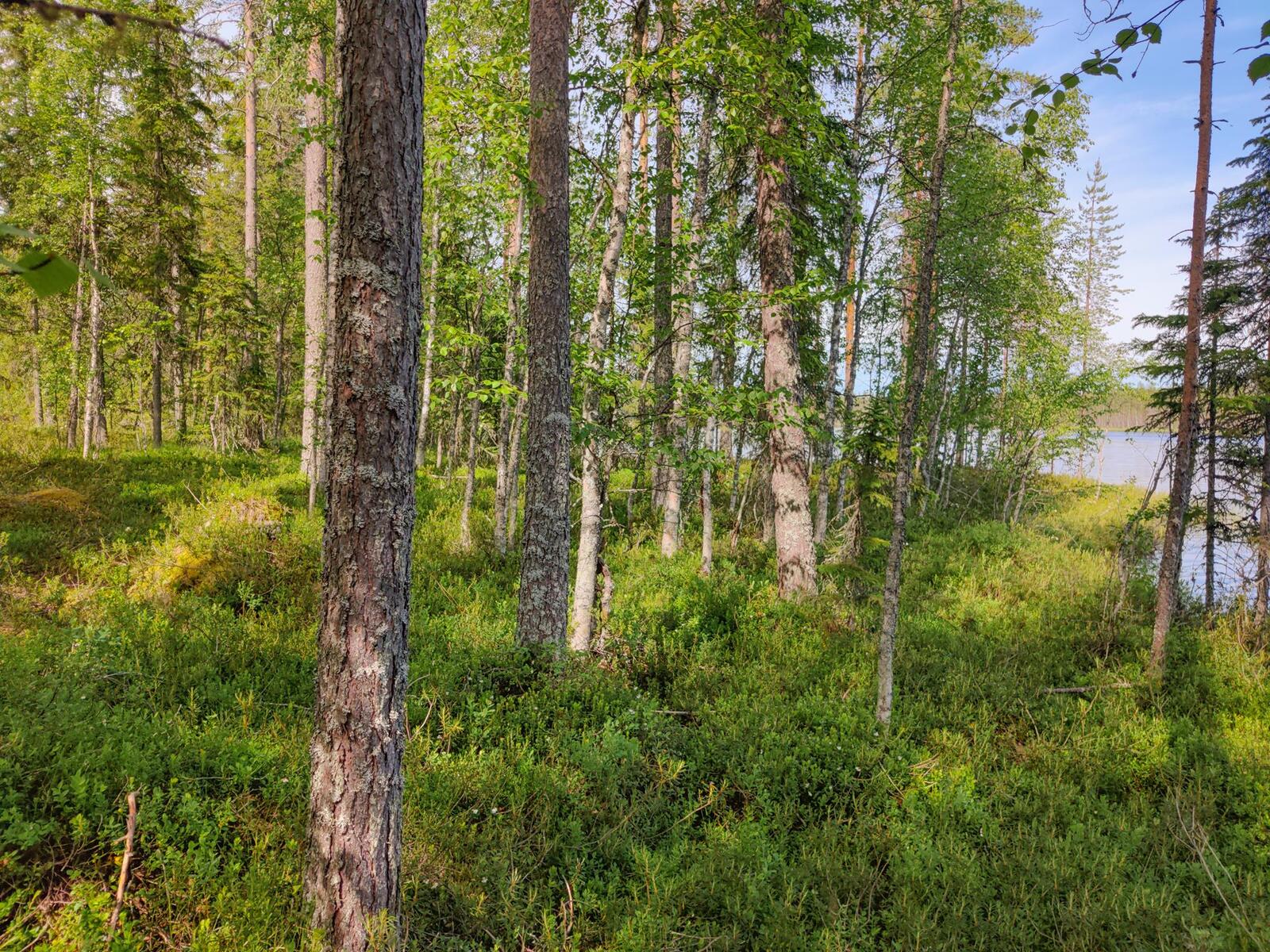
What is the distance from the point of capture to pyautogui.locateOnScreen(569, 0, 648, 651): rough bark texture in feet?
22.6

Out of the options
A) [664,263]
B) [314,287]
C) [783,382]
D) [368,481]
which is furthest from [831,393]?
[368,481]

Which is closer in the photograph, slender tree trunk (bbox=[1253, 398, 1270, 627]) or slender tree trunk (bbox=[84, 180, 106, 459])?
slender tree trunk (bbox=[1253, 398, 1270, 627])

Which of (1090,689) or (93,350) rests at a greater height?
(93,350)

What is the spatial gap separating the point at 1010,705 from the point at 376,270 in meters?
7.70

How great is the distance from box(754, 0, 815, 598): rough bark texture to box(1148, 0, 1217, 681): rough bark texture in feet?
14.3

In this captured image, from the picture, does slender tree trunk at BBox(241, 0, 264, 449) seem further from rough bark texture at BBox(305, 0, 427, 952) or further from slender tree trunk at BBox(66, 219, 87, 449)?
rough bark texture at BBox(305, 0, 427, 952)

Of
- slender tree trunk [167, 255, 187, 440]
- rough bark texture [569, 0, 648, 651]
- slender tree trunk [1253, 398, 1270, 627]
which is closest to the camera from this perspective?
rough bark texture [569, 0, 648, 651]

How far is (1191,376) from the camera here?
818cm

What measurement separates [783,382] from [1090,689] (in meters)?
5.62

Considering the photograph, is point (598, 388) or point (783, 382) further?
point (783, 382)

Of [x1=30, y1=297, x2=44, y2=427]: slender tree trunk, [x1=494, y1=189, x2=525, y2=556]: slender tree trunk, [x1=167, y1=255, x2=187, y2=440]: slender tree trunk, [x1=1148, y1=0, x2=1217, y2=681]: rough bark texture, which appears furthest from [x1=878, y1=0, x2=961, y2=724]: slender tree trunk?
[x1=30, y1=297, x2=44, y2=427]: slender tree trunk

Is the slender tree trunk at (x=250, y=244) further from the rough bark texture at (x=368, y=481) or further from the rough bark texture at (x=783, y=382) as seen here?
the rough bark texture at (x=368, y=481)

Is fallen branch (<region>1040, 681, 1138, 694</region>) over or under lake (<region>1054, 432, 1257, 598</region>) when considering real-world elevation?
under

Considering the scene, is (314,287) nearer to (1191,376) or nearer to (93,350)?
(93,350)
